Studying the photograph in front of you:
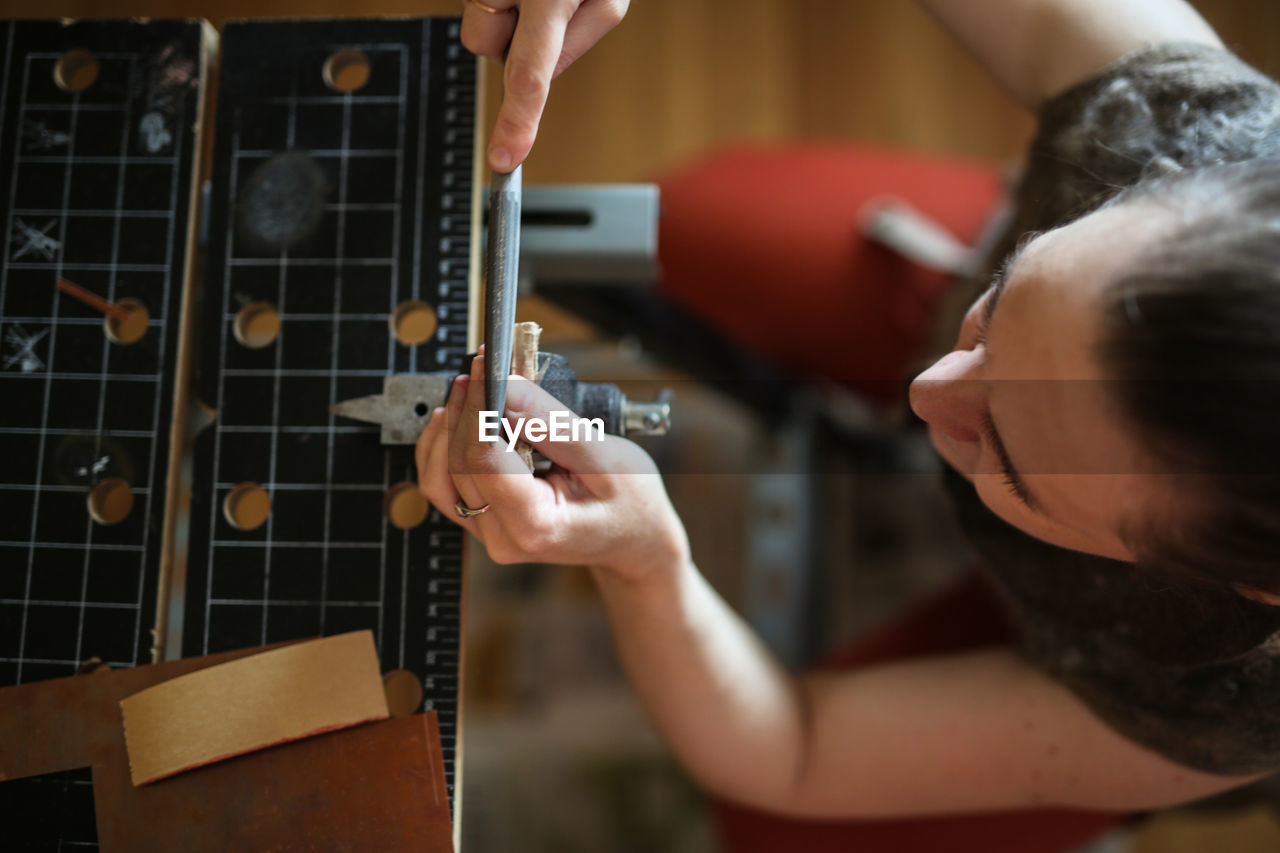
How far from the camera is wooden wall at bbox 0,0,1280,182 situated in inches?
54.1

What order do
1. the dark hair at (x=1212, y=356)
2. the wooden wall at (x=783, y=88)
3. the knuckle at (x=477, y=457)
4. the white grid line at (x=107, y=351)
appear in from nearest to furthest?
the dark hair at (x=1212, y=356) → the knuckle at (x=477, y=457) → the white grid line at (x=107, y=351) → the wooden wall at (x=783, y=88)

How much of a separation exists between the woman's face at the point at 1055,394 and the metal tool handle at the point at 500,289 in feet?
0.74

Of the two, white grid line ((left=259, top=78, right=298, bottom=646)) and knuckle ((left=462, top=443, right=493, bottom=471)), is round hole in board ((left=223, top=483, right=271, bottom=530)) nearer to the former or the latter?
white grid line ((left=259, top=78, right=298, bottom=646))

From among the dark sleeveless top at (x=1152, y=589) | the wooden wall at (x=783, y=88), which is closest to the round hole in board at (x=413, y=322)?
the dark sleeveless top at (x=1152, y=589)

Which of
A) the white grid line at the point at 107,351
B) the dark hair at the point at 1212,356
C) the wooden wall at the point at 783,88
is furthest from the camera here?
the wooden wall at the point at 783,88

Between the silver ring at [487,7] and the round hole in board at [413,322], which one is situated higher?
the silver ring at [487,7]

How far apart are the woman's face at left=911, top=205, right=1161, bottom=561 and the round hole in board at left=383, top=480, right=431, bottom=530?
1.04 ft

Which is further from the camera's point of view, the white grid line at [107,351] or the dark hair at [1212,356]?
Answer: the white grid line at [107,351]

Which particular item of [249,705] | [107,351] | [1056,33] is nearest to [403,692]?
[249,705]

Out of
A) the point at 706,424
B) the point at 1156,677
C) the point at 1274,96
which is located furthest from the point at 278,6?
the point at 1156,677

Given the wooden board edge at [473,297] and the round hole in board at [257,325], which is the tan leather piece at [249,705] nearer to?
the wooden board edge at [473,297]

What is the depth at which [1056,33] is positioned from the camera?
580 millimetres

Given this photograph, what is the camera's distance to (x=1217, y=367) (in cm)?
33

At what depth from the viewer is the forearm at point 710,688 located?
0.57 metres
